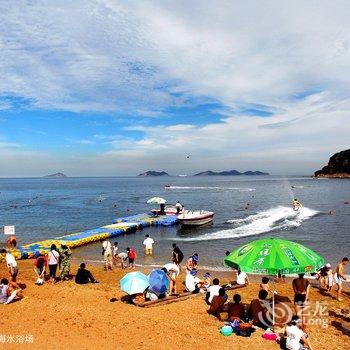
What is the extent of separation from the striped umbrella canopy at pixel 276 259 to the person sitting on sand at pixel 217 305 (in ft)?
9.01

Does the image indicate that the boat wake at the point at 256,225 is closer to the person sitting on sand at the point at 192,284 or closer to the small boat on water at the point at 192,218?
the small boat on water at the point at 192,218

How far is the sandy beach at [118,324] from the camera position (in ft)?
36.4

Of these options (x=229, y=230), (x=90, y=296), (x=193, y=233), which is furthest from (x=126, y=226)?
(x=90, y=296)

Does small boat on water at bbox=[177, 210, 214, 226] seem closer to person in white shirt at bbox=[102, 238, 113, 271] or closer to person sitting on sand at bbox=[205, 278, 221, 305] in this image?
person in white shirt at bbox=[102, 238, 113, 271]

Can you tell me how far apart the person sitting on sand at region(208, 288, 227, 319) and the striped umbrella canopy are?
9.01 ft

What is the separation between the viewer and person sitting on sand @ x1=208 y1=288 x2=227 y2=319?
13.3 metres

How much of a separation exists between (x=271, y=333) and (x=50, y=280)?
1148cm

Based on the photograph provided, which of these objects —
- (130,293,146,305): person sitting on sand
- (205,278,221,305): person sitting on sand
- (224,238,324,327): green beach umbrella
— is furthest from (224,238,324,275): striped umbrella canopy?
(130,293,146,305): person sitting on sand

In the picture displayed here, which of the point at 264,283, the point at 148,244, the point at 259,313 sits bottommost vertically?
the point at 148,244

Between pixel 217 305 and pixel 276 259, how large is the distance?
12.8 ft

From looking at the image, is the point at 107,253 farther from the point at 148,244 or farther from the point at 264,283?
the point at 264,283

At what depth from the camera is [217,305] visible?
13.3 meters

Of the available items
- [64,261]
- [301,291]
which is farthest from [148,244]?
[301,291]

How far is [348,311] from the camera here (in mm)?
14695
